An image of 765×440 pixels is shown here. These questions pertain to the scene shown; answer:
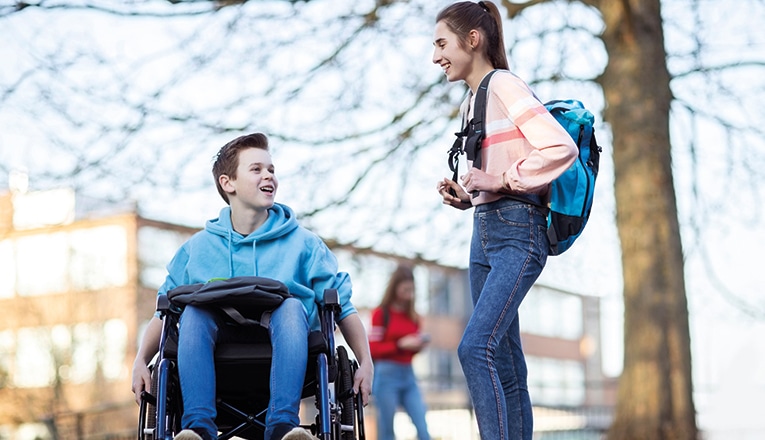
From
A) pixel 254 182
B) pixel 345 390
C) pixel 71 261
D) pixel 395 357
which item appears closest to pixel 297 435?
pixel 345 390

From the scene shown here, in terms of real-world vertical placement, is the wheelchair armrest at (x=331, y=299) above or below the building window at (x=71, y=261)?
below

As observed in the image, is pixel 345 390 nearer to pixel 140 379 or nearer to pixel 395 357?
pixel 140 379

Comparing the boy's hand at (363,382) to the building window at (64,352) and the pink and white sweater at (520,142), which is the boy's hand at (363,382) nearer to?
the pink and white sweater at (520,142)

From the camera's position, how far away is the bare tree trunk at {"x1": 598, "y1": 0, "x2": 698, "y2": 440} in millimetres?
10930

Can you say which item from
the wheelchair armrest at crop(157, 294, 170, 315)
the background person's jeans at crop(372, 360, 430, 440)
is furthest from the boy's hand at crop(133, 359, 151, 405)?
the background person's jeans at crop(372, 360, 430, 440)

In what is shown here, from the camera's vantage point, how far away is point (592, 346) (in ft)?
263

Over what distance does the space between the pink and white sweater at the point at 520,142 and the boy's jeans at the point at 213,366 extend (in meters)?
0.85

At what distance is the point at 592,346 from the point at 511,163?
77.7m

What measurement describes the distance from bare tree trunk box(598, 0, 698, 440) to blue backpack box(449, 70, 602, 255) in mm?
6757

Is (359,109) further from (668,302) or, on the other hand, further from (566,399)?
(566,399)

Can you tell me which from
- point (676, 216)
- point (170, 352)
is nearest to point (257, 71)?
point (676, 216)

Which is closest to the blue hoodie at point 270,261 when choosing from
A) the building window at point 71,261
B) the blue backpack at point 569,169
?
the blue backpack at point 569,169

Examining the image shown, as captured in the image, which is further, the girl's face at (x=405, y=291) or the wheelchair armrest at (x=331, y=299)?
the girl's face at (x=405, y=291)

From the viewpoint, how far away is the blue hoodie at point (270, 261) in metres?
4.80
